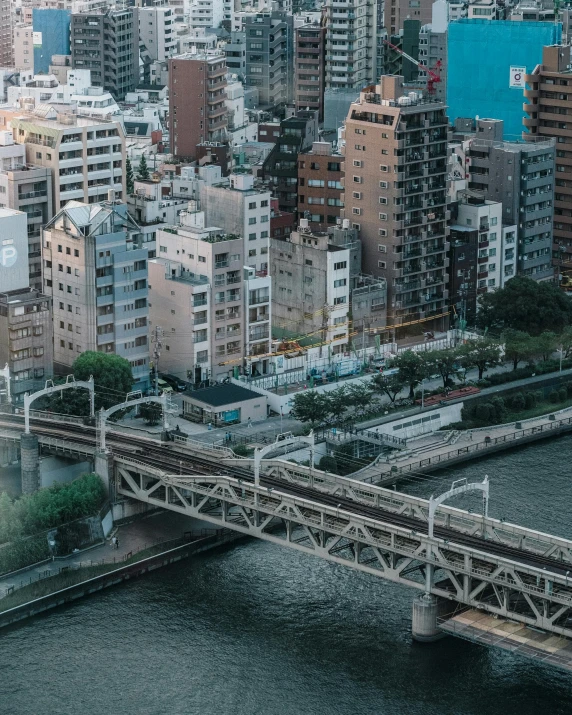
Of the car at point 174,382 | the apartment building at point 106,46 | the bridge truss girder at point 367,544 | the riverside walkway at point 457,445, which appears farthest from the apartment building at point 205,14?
the bridge truss girder at point 367,544

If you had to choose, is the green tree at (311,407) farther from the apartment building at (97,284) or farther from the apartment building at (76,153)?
the apartment building at (76,153)

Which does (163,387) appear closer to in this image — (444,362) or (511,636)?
(444,362)

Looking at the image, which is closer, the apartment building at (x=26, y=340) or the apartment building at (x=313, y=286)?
the apartment building at (x=26, y=340)

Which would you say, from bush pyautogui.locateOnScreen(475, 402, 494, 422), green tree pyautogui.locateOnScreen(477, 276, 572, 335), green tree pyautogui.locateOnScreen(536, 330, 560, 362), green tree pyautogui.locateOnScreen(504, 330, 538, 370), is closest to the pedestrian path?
bush pyautogui.locateOnScreen(475, 402, 494, 422)

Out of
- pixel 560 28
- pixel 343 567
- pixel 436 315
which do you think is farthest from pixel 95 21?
pixel 343 567

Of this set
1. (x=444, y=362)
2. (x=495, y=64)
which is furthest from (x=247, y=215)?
(x=495, y=64)
